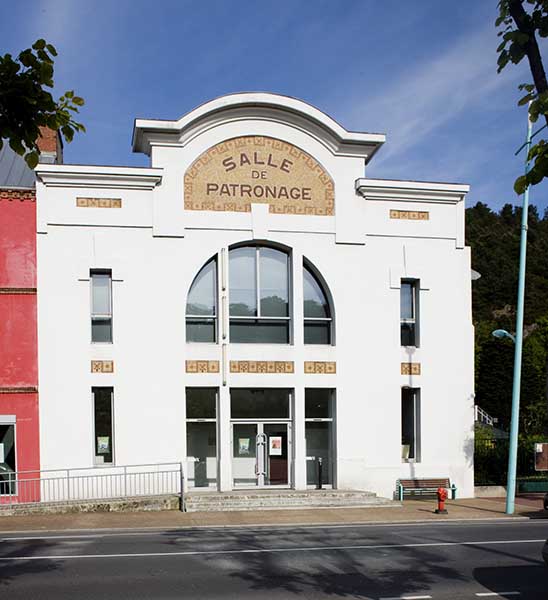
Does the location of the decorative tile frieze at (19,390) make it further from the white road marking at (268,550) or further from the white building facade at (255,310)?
the white road marking at (268,550)

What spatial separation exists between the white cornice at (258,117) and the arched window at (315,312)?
154 inches

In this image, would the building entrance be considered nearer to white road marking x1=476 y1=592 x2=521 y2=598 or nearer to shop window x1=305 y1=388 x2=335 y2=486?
shop window x1=305 y1=388 x2=335 y2=486

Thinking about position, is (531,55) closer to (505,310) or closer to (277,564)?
(277,564)

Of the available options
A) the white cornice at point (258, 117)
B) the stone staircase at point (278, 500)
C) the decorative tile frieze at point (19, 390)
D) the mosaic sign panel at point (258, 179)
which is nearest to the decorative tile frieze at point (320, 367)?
the stone staircase at point (278, 500)

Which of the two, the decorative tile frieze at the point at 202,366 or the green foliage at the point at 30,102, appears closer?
the green foliage at the point at 30,102

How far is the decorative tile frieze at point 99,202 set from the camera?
2297 centimetres

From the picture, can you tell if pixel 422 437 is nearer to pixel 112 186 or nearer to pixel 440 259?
pixel 440 259

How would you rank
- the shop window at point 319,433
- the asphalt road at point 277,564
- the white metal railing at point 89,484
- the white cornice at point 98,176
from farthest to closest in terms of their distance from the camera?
1. the shop window at point 319,433
2. the white cornice at point 98,176
3. the white metal railing at point 89,484
4. the asphalt road at point 277,564

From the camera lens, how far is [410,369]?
80.8 feet

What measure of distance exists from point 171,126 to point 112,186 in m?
2.34

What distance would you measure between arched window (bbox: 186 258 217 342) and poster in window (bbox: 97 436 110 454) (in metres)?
3.57

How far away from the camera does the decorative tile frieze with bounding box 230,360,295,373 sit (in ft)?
77.3

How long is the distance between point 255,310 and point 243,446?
12.9ft

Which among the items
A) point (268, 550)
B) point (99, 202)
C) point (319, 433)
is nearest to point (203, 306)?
point (99, 202)
